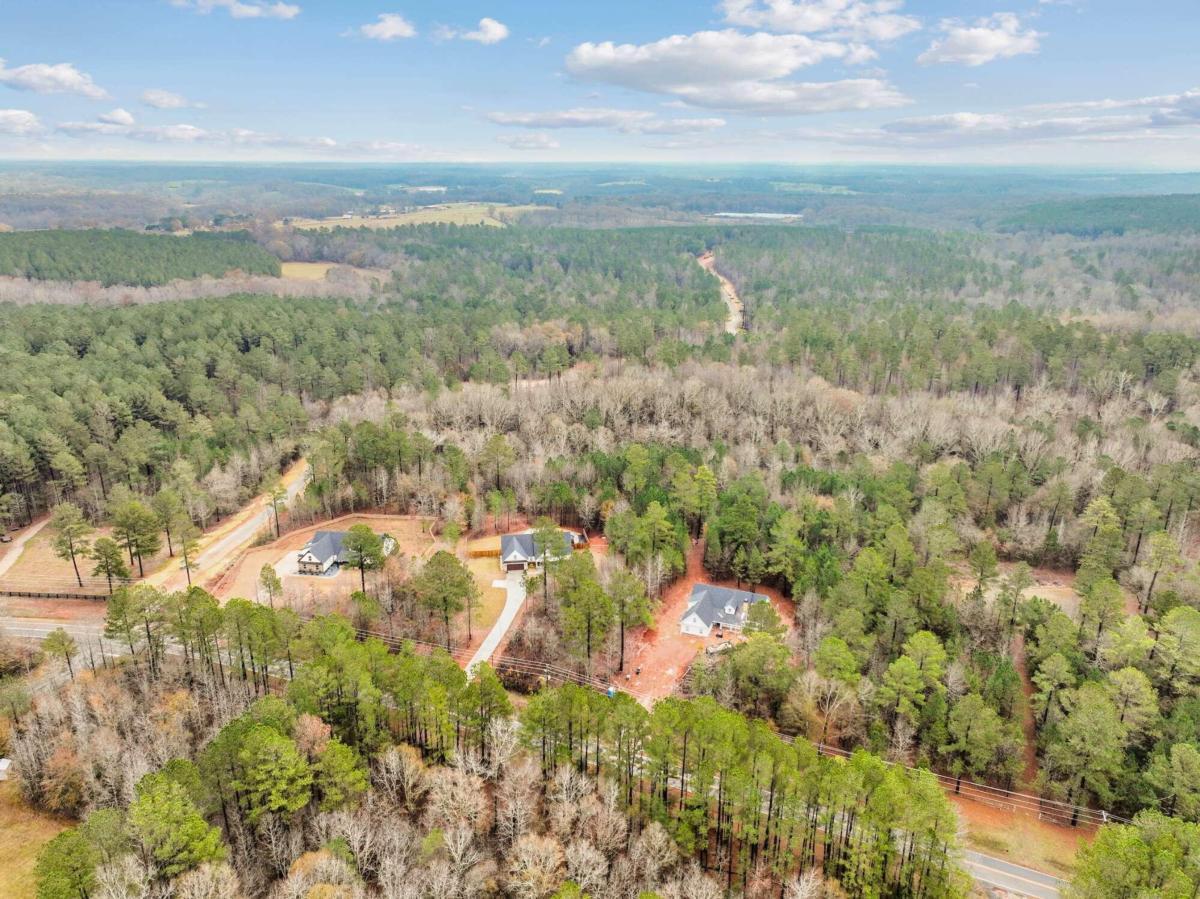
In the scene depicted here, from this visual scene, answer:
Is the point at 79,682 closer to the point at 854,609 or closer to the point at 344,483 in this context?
the point at 344,483

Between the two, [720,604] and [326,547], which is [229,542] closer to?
[326,547]

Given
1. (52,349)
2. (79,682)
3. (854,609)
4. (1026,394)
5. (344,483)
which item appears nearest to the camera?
(79,682)

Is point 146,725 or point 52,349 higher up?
point 52,349

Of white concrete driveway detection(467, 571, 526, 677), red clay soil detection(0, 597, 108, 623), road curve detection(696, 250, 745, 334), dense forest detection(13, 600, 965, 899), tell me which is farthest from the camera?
road curve detection(696, 250, 745, 334)

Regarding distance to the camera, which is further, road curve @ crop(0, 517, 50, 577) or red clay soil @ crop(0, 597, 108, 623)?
road curve @ crop(0, 517, 50, 577)

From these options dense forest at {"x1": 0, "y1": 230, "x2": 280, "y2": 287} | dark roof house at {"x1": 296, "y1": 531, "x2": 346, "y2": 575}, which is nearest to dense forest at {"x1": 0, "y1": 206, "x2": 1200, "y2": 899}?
dark roof house at {"x1": 296, "y1": 531, "x2": 346, "y2": 575}

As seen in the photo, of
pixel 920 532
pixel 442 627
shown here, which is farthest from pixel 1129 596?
pixel 442 627

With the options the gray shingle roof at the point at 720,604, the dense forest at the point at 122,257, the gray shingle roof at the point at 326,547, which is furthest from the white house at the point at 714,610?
the dense forest at the point at 122,257

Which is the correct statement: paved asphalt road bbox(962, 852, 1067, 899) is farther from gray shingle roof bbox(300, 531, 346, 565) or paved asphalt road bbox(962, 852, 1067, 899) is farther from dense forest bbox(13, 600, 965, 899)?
gray shingle roof bbox(300, 531, 346, 565)
